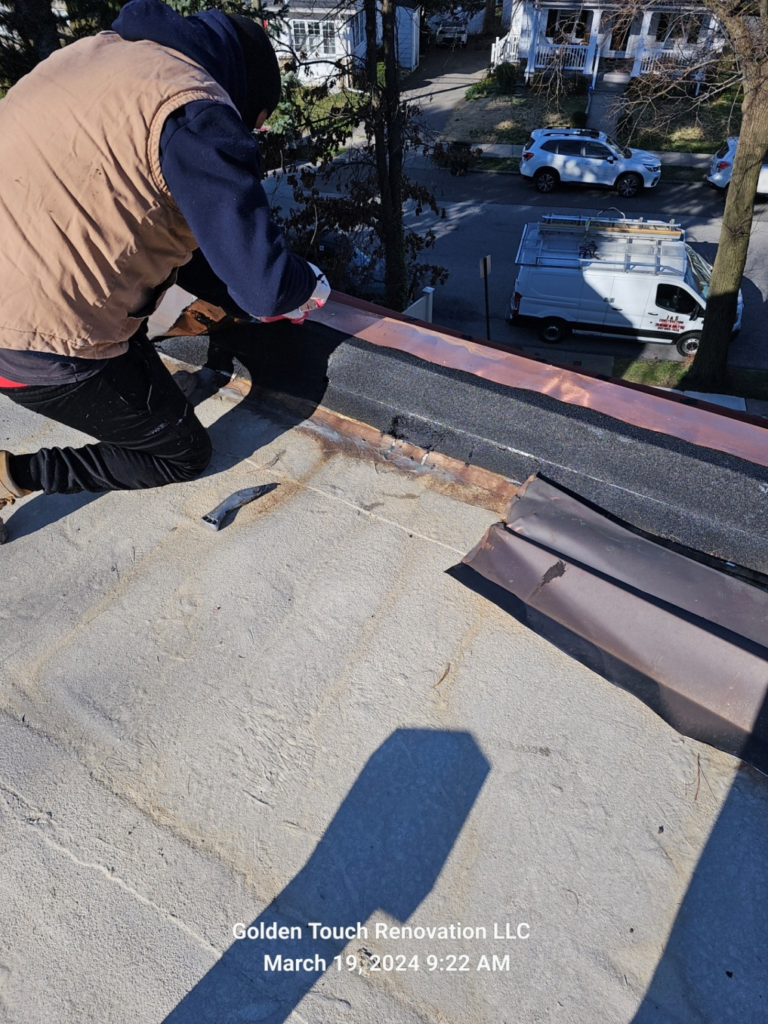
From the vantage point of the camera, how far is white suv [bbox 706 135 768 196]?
57.0 feet

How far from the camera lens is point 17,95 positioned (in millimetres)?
2055

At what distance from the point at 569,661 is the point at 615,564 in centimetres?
41

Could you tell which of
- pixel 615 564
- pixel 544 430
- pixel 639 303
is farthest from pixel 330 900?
pixel 639 303

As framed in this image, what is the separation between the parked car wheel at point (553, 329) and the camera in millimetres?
12938

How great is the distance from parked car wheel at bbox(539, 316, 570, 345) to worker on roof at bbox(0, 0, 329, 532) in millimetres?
11226

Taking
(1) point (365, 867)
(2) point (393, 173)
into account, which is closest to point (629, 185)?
(2) point (393, 173)

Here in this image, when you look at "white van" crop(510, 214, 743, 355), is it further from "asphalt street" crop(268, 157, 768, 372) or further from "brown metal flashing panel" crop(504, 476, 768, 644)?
"brown metal flashing panel" crop(504, 476, 768, 644)

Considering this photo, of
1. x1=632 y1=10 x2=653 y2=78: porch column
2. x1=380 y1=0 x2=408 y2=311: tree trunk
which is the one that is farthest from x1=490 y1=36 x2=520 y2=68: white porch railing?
x1=380 y1=0 x2=408 y2=311: tree trunk

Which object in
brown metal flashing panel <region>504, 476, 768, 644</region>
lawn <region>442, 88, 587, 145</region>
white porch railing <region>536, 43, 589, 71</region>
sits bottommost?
lawn <region>442, 88, 587, 145</region>

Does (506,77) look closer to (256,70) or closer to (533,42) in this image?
(533,42)

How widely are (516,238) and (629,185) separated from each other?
407 centimetres

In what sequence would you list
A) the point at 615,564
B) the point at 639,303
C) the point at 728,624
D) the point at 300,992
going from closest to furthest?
1. the point at 300,992
2. the point at 728,624
3. the point at 615,564
4. the point at 639,303

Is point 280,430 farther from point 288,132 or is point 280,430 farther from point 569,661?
point 288,132

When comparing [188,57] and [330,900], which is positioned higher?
[188,57]
